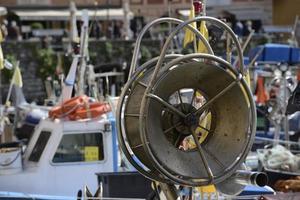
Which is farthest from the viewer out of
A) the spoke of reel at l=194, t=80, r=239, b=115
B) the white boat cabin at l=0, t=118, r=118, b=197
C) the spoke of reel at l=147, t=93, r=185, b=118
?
the white boat cabin at l=0, t=118, r=118, b=197

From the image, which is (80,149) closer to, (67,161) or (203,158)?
(67,161)

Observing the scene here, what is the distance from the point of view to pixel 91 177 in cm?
791

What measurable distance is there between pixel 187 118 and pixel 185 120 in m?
0.02

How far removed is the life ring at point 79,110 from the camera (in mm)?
7938

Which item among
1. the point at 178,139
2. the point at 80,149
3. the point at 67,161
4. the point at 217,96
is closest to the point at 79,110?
the point at 80,149

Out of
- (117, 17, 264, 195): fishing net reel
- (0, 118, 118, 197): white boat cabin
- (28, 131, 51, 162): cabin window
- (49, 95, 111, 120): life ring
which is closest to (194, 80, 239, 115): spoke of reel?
(117, 17, 264, 195): fishing net reel

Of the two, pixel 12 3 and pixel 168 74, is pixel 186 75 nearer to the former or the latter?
pixel 168 74

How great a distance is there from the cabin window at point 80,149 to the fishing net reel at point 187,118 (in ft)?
12.7

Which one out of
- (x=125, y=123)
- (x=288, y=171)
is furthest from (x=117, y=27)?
(x=125, y=123)

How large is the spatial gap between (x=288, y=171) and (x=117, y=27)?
2397 cm

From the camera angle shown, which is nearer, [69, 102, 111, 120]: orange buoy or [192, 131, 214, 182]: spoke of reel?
[192, 131, 214, 182]: spoke of reel

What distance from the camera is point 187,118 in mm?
3836

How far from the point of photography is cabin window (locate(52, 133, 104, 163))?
7.88 metres

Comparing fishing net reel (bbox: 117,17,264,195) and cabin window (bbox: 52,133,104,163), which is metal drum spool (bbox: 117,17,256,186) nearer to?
fishing net reel (bbox: 117,17,264,195)
